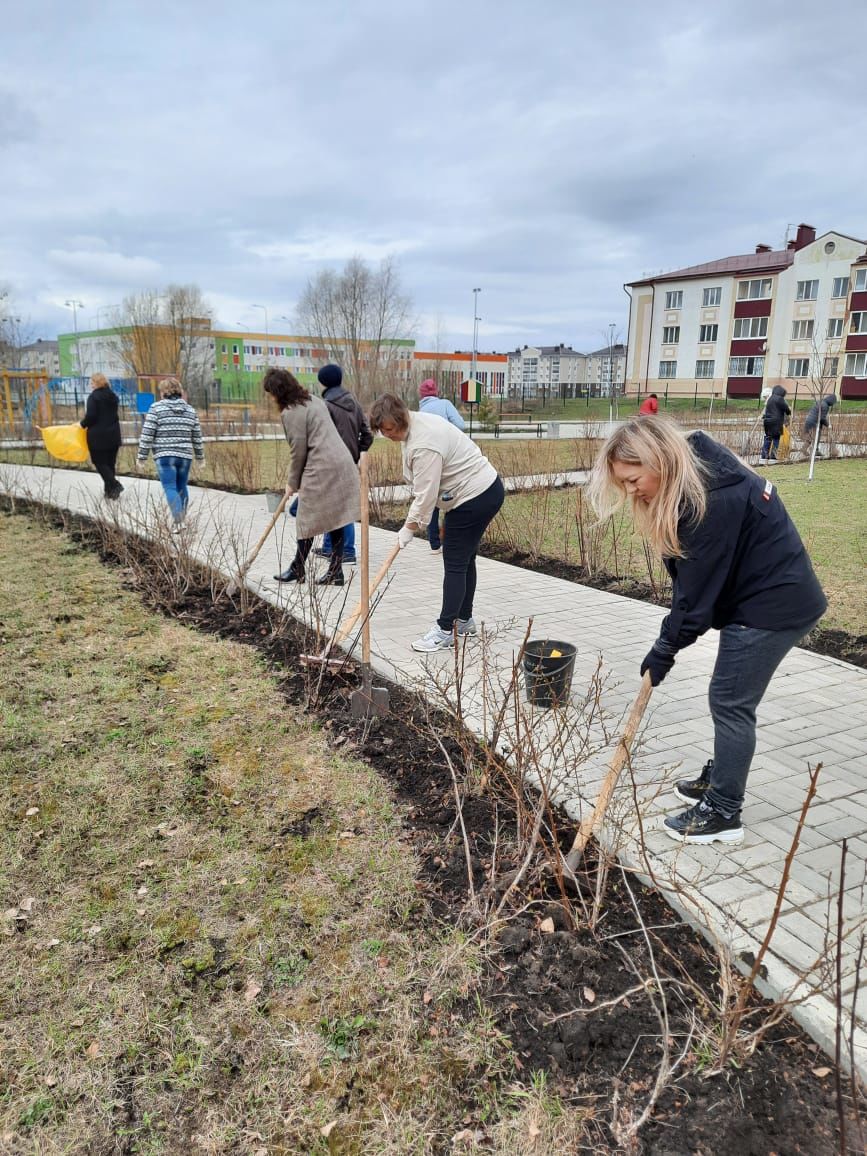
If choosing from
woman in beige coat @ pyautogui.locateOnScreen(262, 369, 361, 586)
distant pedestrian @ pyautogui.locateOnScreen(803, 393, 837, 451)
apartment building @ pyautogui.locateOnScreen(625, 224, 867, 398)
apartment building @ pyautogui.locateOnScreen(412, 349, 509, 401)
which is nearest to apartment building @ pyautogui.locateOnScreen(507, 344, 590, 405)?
apartment building @ pyautogui.locateOnScreen(412, 349, 509, 401)

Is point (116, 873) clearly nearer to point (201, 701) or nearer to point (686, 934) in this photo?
point (201, 701)

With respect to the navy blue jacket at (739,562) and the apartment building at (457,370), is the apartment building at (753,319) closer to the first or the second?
the apartment building at (457,370)

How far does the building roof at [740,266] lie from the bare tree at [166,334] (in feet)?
91.8

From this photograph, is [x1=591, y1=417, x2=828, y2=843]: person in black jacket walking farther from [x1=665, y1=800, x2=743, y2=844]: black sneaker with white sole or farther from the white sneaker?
the white sneaker

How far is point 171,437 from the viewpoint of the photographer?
25.0 feet

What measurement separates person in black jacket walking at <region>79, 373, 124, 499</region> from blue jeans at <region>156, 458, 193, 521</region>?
2.08 m

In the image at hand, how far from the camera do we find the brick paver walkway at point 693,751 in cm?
229

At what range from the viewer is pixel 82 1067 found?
1.94 metres

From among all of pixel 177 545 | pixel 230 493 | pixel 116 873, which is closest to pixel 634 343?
pixel 230 493

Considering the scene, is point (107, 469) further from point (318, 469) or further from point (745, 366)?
point (745, 366)

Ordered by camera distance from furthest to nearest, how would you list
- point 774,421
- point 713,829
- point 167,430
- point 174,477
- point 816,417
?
1. point 774,421
2. point 816,417
3. point 174,477
4. point 167,430
5. point 713,829

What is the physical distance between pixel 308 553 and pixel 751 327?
4661 centimetres

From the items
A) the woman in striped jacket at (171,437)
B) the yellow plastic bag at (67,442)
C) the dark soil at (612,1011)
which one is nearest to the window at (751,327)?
the yellow plastic bag at (67,442)

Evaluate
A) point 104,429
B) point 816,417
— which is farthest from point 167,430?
point 816,417
